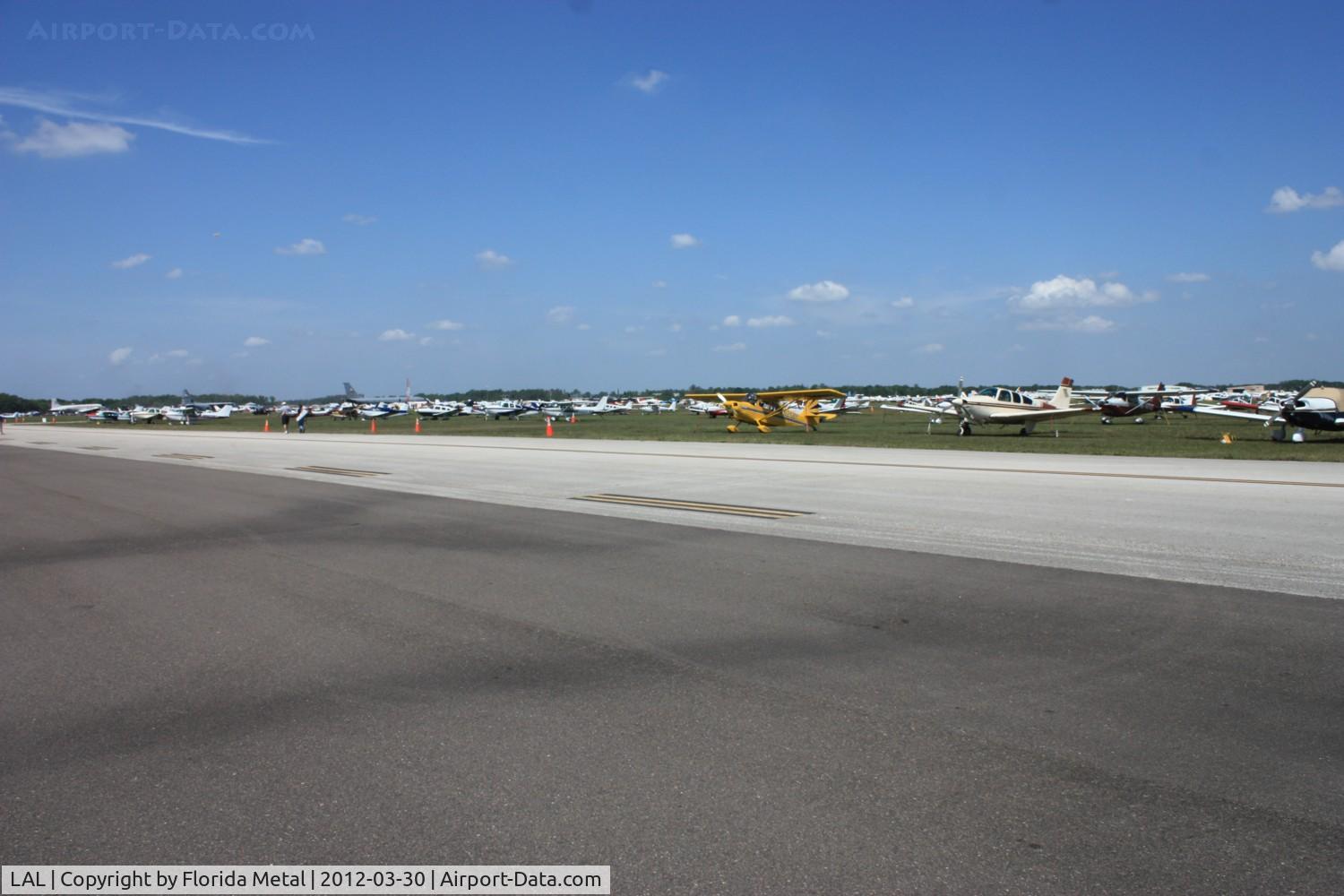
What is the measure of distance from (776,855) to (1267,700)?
3.33 metres

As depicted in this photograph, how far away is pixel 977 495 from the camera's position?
15.4 meters

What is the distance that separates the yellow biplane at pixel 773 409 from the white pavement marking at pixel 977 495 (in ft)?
46.0

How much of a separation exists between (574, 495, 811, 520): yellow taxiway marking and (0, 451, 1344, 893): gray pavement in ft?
13.3

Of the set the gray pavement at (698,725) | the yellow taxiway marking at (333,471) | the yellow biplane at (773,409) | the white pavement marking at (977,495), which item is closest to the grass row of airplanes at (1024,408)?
the yellow biplane at (773,409)

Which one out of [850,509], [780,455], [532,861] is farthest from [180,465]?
[532,861]

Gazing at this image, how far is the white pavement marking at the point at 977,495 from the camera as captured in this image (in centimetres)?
984

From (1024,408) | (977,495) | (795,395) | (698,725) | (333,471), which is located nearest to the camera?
(698,725)

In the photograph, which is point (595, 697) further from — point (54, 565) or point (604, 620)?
point (54, 565)

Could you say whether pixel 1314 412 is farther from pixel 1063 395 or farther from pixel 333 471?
pixel 333 471

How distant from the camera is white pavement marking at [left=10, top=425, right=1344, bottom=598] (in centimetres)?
984

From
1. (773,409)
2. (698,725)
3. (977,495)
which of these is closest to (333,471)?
(977,495)

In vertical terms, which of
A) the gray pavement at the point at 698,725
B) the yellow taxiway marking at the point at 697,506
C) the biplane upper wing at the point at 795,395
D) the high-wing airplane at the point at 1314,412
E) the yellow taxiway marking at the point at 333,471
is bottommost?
the gray pavement at the point at 698,725

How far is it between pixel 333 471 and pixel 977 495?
1623cm

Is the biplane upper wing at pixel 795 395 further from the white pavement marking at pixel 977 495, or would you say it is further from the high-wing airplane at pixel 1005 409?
the white pavement marking at pixel 977 495
